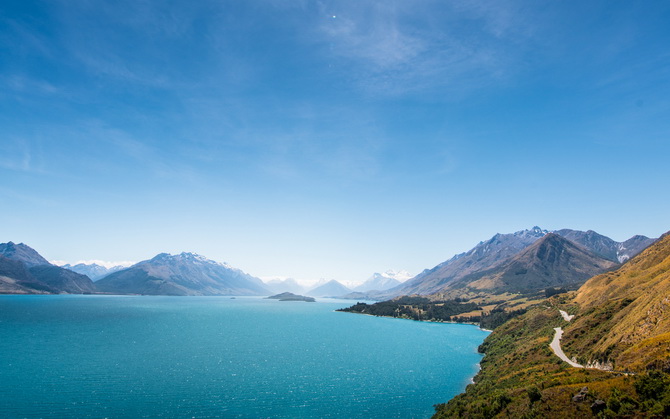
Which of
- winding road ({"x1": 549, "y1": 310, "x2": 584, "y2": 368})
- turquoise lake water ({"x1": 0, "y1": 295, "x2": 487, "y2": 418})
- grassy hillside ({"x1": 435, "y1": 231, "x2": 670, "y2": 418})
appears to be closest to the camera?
grassy hillside ({"x1": 435, "y1": 231, "x2": 670, "y2": 418})

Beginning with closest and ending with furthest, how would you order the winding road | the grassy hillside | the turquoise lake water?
the grassy hillside
the turquoise lake water
the winding road

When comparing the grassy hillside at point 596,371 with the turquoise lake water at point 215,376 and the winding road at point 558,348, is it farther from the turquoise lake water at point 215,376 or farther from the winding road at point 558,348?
the turquoise lake water at point 215,376

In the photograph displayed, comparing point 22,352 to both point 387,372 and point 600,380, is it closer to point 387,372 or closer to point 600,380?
point 387,372

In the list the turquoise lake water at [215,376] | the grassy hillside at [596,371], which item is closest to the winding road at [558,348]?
the grassy hillside at [596,371]

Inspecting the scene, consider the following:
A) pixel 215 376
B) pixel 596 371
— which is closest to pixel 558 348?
pixel 596 371

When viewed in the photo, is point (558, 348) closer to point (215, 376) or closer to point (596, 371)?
point (596, 371)

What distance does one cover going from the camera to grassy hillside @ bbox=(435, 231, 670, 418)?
42.8m

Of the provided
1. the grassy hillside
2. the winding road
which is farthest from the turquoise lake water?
the winding road

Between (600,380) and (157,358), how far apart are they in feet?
405

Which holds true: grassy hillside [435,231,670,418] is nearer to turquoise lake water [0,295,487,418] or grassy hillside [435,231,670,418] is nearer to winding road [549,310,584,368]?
winding road [549,310,584,368]

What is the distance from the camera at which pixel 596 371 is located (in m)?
61.0

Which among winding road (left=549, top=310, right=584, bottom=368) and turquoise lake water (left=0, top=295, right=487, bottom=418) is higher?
winding road (left=549, top=310, right=584, bottom=368)

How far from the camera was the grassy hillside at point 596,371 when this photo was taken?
42844 mm

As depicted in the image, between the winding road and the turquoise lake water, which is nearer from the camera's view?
the turquoise lake water
